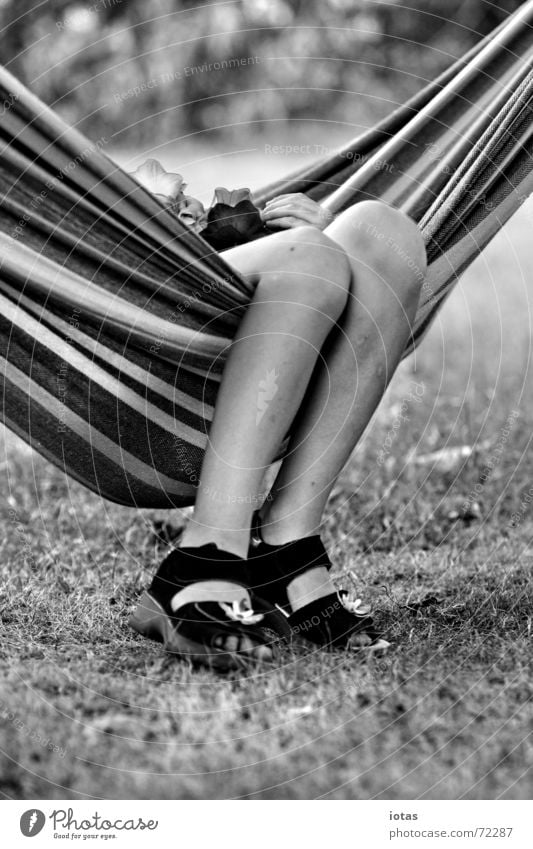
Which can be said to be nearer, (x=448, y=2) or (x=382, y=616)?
(x=382, y=616)

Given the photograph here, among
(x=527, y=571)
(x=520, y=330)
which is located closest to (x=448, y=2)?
(x=520, y=330)

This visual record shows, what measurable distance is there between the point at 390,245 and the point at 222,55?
8619 millimetres

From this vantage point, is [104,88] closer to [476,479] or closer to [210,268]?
[476,479]

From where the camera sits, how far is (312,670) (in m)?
1.45

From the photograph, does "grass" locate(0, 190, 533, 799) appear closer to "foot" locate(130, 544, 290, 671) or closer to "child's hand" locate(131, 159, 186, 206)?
"foot" locate(130, 544, 290, 671)

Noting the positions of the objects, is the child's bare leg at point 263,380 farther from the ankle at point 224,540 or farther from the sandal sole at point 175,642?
the sandal sole at point 175,642

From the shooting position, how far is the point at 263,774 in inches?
46.6

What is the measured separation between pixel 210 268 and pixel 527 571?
39.9 inches

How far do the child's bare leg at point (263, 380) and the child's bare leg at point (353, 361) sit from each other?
0.09m

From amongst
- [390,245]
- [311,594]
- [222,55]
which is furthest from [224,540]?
[222,55]

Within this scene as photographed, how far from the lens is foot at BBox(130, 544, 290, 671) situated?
1.43 m

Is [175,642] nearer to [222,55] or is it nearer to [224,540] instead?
[224,540]
